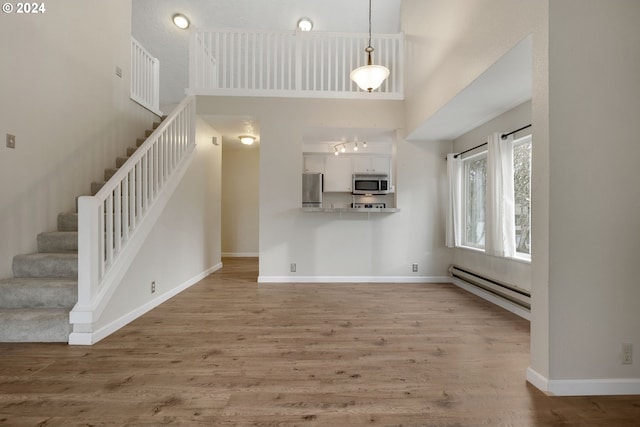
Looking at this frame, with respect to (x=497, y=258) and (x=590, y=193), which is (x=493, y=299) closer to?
(x=497, y=258)

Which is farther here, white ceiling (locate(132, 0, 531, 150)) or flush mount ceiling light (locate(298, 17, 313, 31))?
flush mount ceiling light (locate(298, 17, 313, 31))

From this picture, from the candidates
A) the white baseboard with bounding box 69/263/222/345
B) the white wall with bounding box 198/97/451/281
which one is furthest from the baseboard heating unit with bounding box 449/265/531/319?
the white baseboard with bounding box 69/263/222/345

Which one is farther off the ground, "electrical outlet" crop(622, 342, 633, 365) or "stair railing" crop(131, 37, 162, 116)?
"stair railing" crop(131, 37, 162, 116)

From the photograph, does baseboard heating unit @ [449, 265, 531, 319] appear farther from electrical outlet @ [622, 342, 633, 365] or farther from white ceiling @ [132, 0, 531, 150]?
white ceiling @ [132, 0, 531, 150]

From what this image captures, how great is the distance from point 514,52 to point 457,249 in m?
3.05

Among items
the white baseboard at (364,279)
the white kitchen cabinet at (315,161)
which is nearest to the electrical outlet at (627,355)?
the white baseboard at (364,279)

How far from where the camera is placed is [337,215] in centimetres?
453

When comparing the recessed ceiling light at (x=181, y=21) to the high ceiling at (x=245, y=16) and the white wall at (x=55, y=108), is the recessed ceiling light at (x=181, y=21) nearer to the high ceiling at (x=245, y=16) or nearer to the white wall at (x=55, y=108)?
the high ceiling at (x=245, y=16)

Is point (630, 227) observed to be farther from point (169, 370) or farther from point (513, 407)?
point (169, 370)

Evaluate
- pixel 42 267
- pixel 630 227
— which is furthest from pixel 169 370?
pixel 630 227

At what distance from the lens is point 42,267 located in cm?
270

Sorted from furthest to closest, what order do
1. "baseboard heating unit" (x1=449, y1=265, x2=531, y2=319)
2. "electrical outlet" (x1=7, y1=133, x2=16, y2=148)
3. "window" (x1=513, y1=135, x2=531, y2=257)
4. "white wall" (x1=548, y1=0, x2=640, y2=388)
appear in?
"window" (x1=513, y1=135, x2=531, y2=257) → "baseboard heating unit" (x1=449, y1=265, x2=531, y2=319) → "electrical outlet" (x1=7, y1=133, x2=16, y2=148) → "white wall" (x1=548, y1=0, x2=640, y2=388)

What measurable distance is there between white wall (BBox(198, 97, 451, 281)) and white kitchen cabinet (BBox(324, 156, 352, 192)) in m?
1.58

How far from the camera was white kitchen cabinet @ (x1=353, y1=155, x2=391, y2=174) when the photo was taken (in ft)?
19.8
